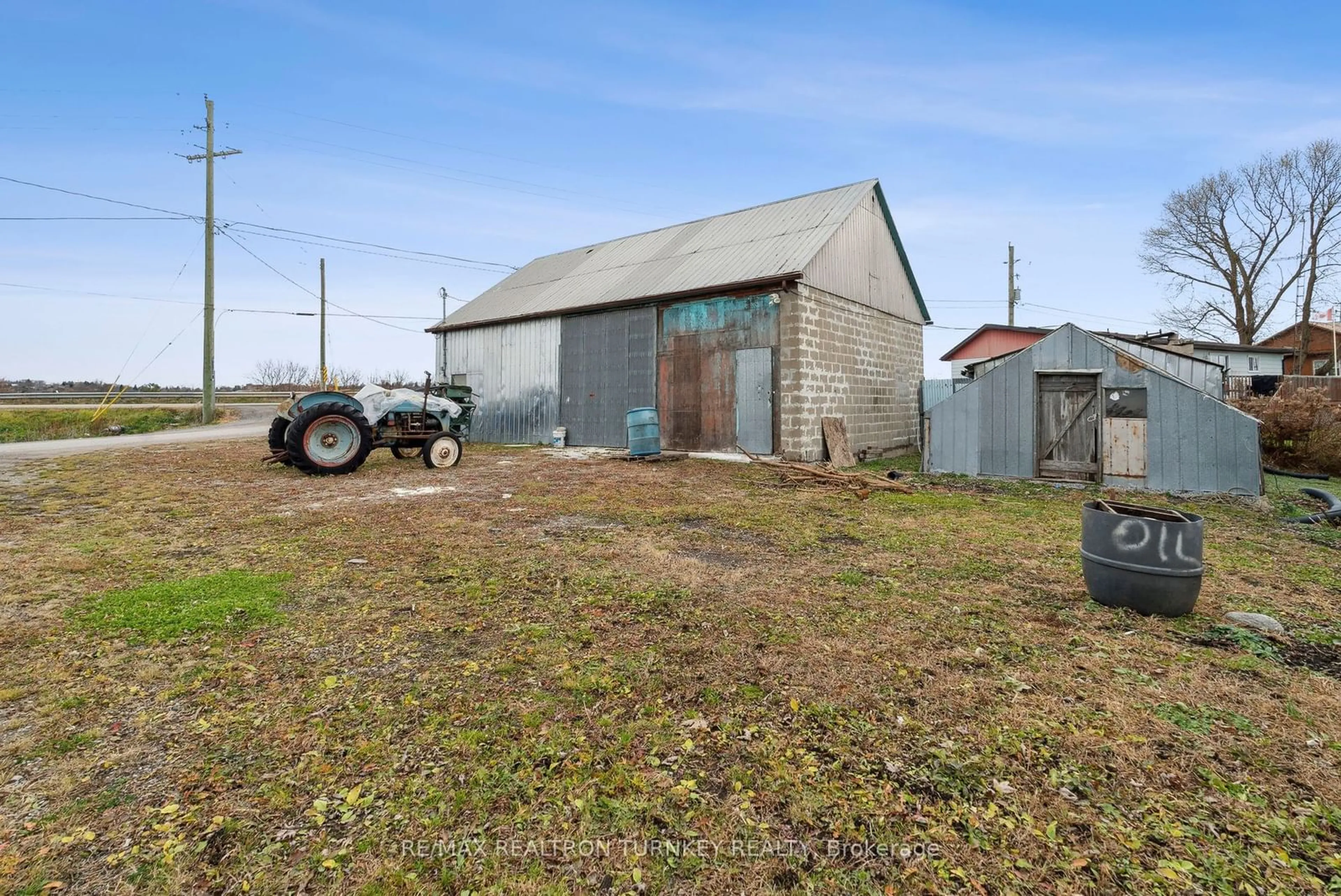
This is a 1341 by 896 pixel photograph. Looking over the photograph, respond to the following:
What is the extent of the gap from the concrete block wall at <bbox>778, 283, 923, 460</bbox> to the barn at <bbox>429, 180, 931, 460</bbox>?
43 mm

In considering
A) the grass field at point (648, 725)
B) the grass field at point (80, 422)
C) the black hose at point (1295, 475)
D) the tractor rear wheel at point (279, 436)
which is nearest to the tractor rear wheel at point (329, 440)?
the tractor rear wheel at point (279, 436)

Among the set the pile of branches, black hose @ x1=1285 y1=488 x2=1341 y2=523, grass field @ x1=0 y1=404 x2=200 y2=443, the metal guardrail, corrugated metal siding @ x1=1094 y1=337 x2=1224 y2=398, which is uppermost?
the metal guardrail

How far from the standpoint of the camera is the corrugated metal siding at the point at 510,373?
15.9 metres

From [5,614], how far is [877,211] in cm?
1633

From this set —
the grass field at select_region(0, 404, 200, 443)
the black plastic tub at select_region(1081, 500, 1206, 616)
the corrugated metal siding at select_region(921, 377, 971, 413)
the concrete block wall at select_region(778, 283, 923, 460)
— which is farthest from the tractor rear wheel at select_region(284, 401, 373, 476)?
the corrugated metal siding at select_region(921, 377, 971, 413)

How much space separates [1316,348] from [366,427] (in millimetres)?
43896

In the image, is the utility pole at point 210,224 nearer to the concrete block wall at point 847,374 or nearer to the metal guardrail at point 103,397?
the metal guardrail at point 103,397

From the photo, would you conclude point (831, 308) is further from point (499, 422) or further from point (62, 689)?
point (62, 689)

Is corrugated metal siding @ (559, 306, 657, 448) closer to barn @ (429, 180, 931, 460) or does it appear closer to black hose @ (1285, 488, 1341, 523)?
barn @ (429, 180, 931, 460)

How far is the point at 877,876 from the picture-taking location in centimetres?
168

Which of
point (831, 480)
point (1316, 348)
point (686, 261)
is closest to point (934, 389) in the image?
point (686, 261)

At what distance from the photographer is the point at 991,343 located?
2589 centimetres

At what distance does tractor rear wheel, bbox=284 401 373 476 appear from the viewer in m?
8.84

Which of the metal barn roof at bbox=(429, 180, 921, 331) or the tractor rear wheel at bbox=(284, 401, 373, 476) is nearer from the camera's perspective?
the tractor rear wheel at bbox=(284, 401, 373, 476)
